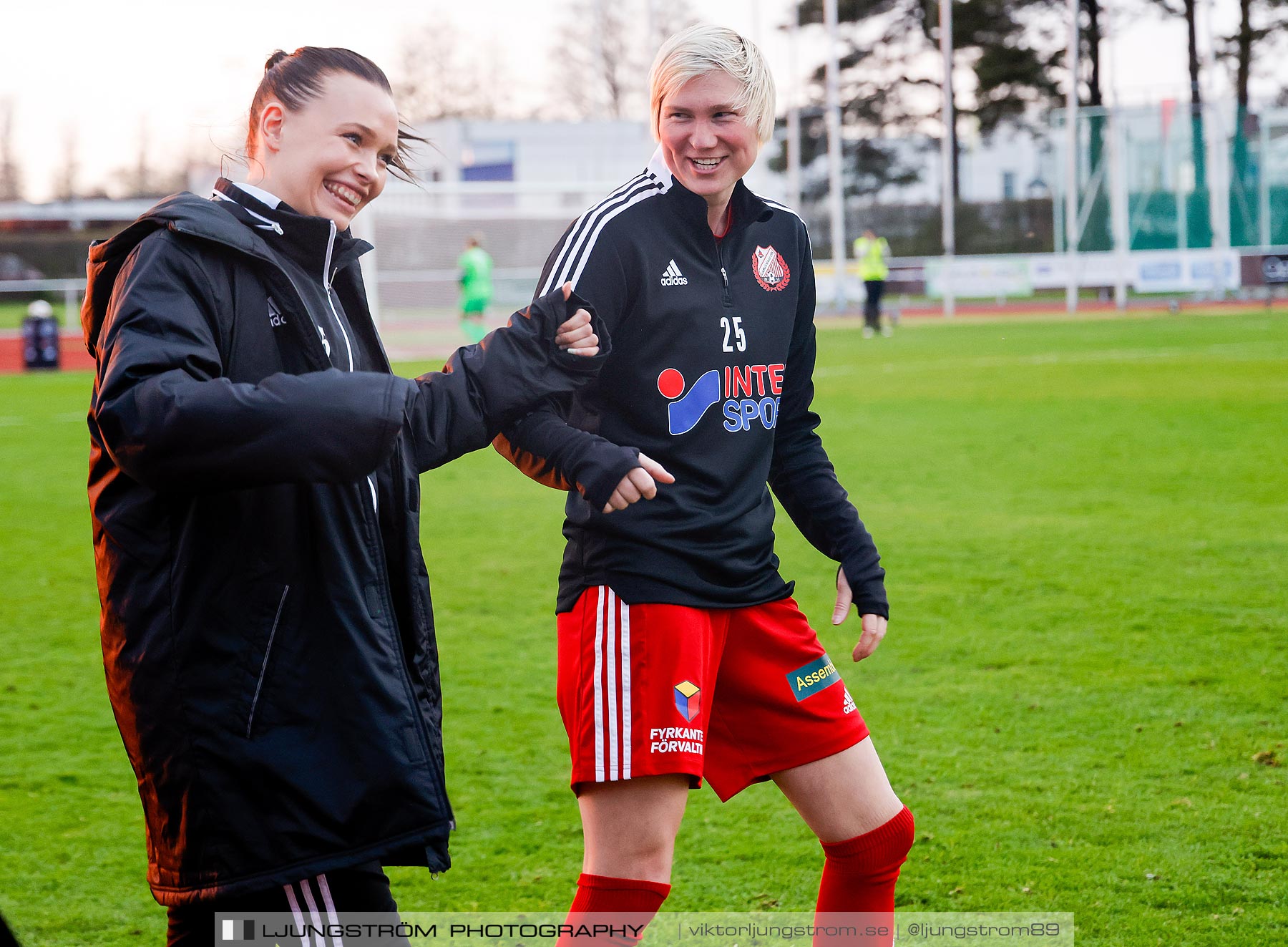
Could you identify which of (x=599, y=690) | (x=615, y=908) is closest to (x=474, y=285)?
(x=599, y=690)

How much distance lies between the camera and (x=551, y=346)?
2209mm

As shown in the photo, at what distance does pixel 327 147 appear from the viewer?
6.93 ft

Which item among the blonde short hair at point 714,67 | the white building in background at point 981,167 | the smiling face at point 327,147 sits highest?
the white building in background at point 981,167

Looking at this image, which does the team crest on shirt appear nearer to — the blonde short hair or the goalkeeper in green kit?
the blonde short hair

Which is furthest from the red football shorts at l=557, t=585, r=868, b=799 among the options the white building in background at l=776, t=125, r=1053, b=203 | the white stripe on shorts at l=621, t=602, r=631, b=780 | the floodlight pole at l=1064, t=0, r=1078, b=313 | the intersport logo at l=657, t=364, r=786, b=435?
the white building in background at l=776, t=125, r=1053, b=203

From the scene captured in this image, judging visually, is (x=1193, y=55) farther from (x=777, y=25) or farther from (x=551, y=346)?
(x=551, y=346)

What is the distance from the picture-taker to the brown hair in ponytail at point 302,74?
2111 millimetres

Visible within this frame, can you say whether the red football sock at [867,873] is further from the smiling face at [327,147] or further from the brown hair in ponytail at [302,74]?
the brown hair in ponytail at [302,74]

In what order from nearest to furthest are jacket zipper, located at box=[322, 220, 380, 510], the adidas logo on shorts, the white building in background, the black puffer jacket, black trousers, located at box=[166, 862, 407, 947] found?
the black puffer jacket < black trousers, located at box=[166, 862, 407, 947] < jacket zipper, located at box=[322, 220, 380, 510] < the adidas logo on shorts < the white building in background

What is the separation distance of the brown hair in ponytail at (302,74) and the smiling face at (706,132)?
632mm

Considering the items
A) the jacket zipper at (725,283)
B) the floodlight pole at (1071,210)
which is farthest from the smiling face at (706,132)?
the floodlight pole at (1071,210)

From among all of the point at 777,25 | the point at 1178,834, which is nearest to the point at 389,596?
the point at 1178,834

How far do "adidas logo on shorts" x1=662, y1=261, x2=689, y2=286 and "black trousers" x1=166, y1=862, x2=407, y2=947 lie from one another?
1.16 metres

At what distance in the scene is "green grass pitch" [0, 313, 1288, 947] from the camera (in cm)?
365
